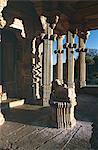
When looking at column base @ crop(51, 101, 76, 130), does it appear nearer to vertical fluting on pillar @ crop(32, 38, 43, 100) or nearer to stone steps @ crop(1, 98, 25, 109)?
stone steps @ crop(1, 98, 25, 109)

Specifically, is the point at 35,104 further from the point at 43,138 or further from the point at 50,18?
the point at 43,138

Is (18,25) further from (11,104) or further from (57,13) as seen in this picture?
(11,104)

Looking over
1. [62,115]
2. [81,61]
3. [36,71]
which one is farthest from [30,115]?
[81,61]

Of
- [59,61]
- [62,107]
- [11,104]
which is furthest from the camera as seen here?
[59,61]

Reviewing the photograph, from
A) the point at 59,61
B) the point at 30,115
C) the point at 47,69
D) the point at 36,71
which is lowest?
the point at 30,115

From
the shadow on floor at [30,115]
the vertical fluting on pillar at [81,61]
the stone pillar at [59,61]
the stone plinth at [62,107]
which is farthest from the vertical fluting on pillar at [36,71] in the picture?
the vertical fluting on pillar at [81,61]

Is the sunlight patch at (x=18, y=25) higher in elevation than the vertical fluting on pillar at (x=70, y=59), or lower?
higher

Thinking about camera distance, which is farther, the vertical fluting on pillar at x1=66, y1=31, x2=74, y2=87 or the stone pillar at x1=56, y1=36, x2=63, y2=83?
the stone pillar at x1=56, y1=36, x2=63, y2=83

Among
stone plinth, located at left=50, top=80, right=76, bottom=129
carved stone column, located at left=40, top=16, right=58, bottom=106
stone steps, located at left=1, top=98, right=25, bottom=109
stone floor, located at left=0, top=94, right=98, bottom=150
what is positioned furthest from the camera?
carved stone column, located at left=40, top=16, right=58, bottom=106

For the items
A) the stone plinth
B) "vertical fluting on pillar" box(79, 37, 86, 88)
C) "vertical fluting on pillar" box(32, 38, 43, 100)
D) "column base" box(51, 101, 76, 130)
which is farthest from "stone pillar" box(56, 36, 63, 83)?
"column base" box(51, 101, 76, 130)

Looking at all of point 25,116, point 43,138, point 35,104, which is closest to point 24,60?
point 35,104

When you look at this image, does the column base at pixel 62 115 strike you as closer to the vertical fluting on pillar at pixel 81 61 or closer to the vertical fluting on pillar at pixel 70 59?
the vertical fluting on pillar at pixel 70 59

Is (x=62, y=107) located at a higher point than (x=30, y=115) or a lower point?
higher

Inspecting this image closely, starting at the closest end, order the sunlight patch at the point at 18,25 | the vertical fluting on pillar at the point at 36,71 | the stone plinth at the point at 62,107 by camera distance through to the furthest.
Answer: the stone plinth at the point at 62,107
the sunlight patch at the point at 18,25
the vertical fluting on pillar at the point at 36,71
